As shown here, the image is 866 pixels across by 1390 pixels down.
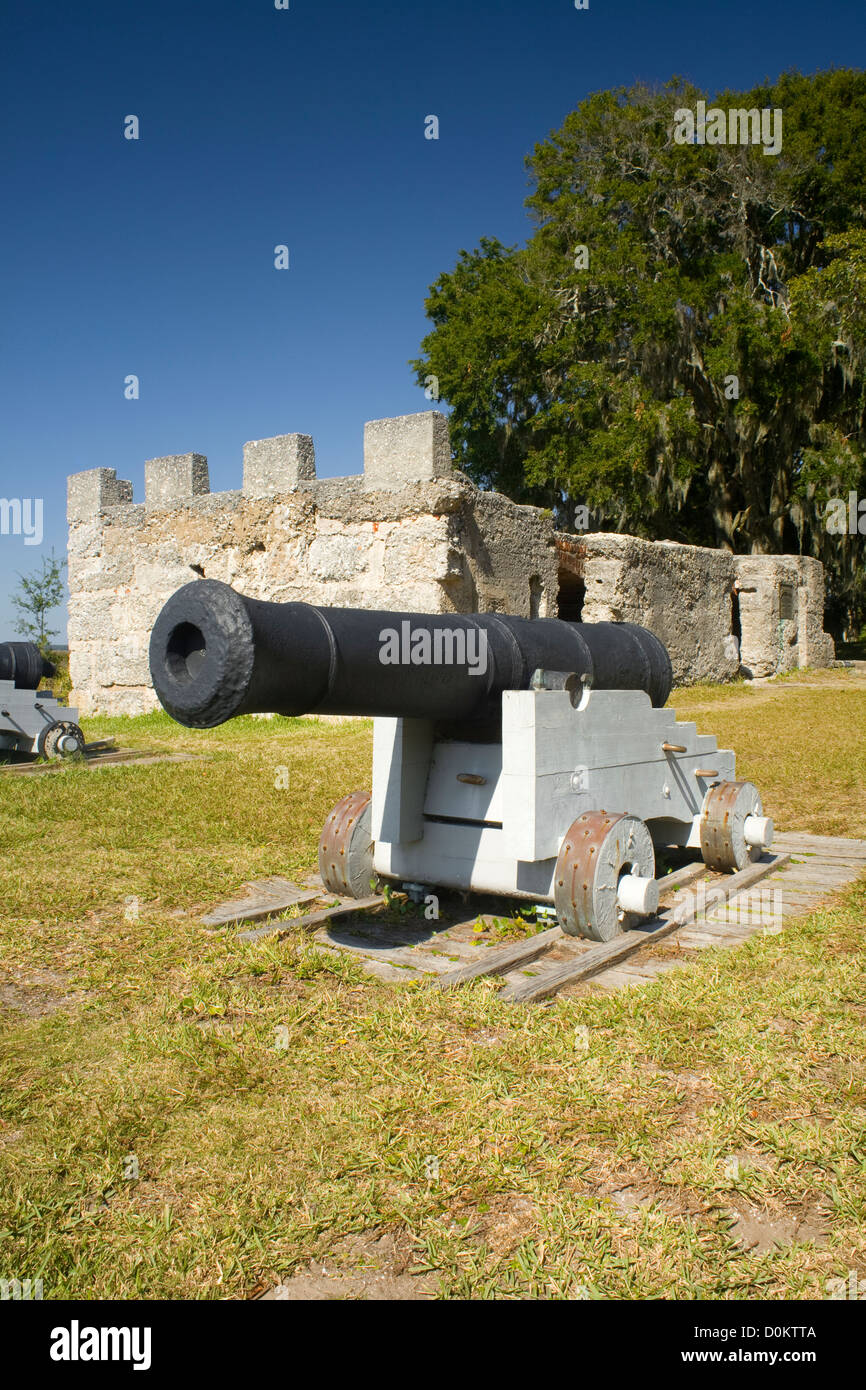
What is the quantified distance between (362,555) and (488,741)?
26.2 ft

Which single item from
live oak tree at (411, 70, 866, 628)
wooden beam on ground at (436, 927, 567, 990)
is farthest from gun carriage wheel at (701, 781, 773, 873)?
live oak tree at (411, 70, 866, 628)

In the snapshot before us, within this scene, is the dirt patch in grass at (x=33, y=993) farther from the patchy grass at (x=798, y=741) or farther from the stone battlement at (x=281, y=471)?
the stone battlement at (x=281, y=471)

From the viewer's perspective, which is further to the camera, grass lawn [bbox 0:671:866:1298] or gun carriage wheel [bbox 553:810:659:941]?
gun carriage wheel [bbox 553:810:659:941]

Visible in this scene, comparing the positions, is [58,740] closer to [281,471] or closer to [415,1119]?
[281,471]

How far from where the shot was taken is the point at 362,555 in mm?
11711

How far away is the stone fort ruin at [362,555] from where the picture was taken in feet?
36.7

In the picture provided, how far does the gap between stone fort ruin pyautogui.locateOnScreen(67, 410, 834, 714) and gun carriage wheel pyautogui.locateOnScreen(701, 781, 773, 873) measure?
6.43 meters

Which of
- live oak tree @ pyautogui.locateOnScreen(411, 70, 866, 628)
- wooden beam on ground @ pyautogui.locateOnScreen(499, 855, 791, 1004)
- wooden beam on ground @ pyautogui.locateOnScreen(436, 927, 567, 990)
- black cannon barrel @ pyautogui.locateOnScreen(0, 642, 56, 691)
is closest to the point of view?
wooden beam on ground @ pyautogui.locateOnScreen(499, 855, 791, 1004)

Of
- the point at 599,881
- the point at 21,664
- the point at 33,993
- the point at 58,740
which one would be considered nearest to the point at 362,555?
the point at 21,664

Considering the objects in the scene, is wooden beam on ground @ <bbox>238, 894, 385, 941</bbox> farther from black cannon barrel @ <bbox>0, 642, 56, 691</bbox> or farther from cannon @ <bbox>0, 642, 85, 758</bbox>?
black cannon barrel @ <bbox>0, 642, 56, 691</bbox>

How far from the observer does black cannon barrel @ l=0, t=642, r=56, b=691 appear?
30.5ft

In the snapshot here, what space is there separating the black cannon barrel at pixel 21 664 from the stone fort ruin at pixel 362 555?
3664 millimetres

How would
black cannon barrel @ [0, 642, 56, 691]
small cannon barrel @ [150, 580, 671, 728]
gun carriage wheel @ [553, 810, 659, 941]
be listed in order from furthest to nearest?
black cannon barrel @ [0, 642, 56, 691] → gun carriage wheel @ [553, 810, 659, 941] → small cannon barrel @ [150, 580, 671, 728]

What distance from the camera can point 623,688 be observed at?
14.9ft
